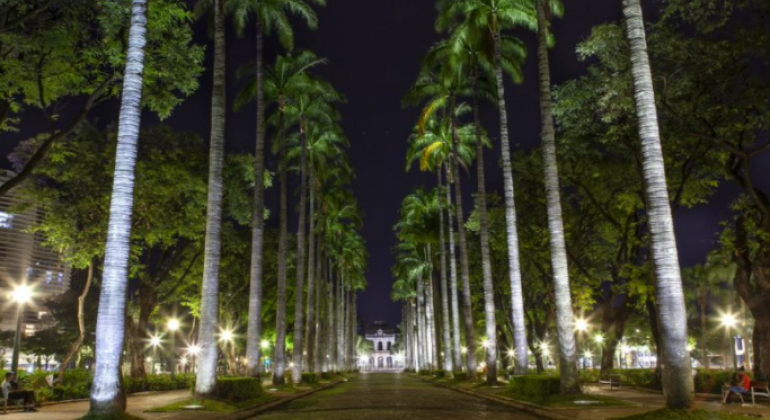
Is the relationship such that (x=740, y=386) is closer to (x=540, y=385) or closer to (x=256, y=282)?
(x=540, y=385)

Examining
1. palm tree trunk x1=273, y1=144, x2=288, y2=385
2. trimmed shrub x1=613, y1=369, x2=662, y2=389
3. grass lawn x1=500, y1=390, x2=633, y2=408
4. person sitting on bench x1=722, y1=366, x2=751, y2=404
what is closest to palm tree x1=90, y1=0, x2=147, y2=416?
grass lawn x1=500, y1=390, x2=633, y2=408

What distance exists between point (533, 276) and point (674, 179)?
53.8ft

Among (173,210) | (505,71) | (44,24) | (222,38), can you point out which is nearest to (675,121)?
(505,71)

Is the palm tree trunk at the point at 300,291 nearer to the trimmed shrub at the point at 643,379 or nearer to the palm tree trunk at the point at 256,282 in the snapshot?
the palm tree trunk at the point at 256,282

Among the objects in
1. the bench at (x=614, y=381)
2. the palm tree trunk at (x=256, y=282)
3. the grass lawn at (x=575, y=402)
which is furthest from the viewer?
the bench at (x=614, y=381)

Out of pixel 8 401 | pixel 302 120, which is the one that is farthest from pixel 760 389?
pixel 302 120

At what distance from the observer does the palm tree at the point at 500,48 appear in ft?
80.5

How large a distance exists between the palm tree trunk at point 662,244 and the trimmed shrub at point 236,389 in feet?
42.2

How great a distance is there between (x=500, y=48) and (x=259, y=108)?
11.1 meters

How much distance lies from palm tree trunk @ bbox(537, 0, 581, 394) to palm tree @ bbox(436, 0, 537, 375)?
17.5 feet

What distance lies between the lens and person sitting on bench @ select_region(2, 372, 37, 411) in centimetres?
1822

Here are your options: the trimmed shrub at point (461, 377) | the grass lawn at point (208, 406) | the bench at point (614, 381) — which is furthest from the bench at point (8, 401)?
the bench at point (614, 381)

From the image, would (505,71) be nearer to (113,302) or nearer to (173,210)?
(173,210)

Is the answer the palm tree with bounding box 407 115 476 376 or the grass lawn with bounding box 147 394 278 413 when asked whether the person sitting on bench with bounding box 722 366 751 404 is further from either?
the palm tree with bounding box 407 115 476 376
